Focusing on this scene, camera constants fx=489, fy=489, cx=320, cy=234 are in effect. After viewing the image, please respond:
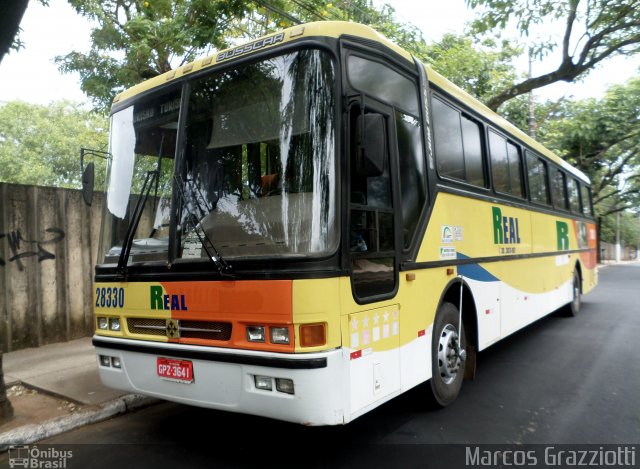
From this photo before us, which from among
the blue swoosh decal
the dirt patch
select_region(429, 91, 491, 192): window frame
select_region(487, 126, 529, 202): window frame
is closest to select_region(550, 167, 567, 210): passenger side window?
select_region(487, 126, 529, 202): window frame

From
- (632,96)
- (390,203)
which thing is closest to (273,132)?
(390,203)

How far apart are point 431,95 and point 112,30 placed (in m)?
7.29

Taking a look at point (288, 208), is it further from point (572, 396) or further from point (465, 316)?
point (572, 396)

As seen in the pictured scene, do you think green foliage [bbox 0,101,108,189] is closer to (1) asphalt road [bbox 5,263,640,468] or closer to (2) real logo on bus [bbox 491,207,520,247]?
(2) real logo on bus [bbox 491,207,520,247]

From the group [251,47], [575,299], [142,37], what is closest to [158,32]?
[142,37]

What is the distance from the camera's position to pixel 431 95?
4566mm

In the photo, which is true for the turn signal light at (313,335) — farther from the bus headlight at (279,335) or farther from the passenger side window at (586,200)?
the passenger side window at (586,200)

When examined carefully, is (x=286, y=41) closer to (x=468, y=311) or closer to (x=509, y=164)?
(x=468, y=311)

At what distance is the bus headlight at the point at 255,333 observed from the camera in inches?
124

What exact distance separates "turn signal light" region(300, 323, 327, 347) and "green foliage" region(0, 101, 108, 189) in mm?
22556

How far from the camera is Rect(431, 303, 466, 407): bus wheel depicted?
14.4 feet

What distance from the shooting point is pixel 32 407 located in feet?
15.5

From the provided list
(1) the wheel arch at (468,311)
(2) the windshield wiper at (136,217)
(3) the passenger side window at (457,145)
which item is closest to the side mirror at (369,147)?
(3) the passenger side window at (457,145)

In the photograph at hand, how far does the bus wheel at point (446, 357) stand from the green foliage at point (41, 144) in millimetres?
21860
